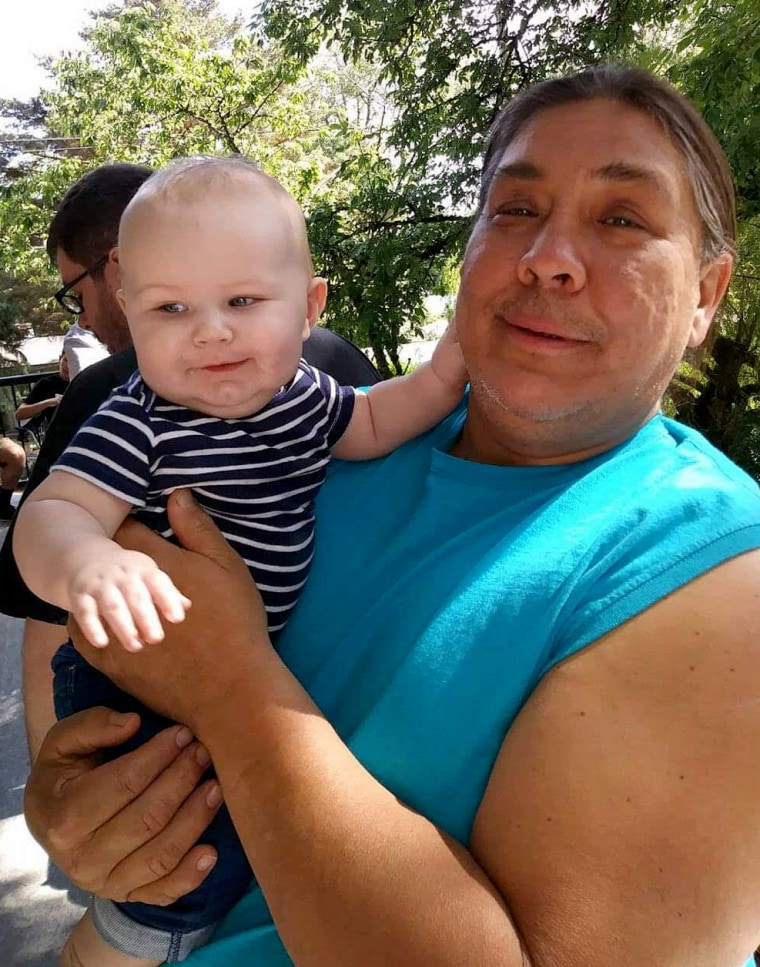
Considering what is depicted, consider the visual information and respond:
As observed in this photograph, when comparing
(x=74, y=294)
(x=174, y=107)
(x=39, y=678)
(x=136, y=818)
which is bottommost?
(x=39, y=678)

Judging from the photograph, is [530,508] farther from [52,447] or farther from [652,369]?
[52,447]

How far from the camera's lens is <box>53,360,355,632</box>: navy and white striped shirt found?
143 cm

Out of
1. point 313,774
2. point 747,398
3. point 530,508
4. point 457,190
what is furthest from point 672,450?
point 457,190

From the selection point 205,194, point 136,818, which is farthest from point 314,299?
point 136,818

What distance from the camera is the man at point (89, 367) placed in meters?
2.08

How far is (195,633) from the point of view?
1331 mm

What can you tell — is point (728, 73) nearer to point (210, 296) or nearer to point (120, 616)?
point (210, 296)

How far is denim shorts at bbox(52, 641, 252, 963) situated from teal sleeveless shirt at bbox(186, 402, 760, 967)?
32mm

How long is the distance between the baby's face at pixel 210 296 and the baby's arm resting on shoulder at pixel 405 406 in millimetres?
295

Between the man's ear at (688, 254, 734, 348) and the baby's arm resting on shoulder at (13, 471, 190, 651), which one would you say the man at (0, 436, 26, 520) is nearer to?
the baby's arm resting on shoulder at (13, 471, 190, 651)

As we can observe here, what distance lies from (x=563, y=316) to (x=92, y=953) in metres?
1.49

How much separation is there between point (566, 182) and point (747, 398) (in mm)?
4267

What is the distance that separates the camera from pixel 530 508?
4.43 feet

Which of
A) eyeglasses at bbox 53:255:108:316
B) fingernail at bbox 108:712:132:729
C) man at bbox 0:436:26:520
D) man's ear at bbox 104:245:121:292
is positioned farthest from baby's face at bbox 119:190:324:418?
man at bbox 0:436:26:520
